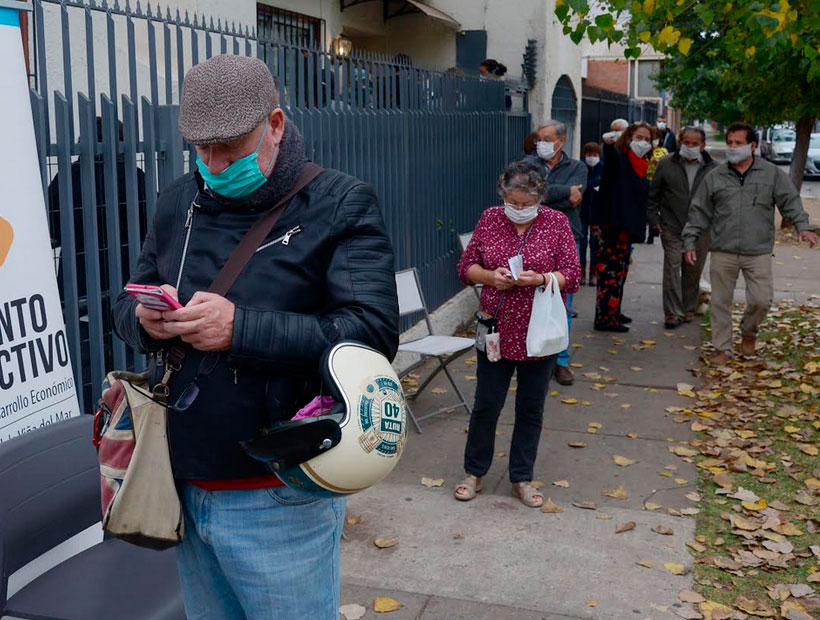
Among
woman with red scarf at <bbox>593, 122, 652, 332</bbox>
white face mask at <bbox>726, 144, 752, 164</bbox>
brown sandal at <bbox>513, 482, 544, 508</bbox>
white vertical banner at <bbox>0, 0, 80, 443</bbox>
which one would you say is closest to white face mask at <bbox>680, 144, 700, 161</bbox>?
woman with red scarf at <bbox>593, 122, 652, 332</bbox>

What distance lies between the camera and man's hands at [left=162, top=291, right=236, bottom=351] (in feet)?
7.00

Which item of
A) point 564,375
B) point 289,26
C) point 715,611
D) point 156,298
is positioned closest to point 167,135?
point 156,298

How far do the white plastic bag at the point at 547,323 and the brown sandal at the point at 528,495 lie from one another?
76 centimetres

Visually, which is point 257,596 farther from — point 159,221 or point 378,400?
point 159,221

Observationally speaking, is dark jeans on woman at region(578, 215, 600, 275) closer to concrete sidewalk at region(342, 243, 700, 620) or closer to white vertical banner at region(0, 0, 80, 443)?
concrete sidewalk at region(342, 243, 700, 620)

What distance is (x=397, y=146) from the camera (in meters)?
7.81

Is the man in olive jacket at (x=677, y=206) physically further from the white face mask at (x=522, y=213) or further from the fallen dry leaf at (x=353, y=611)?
the fallen dry leaf at (x=353, y=611)

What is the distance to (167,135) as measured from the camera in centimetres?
488

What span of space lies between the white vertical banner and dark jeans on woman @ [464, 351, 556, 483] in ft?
7.69

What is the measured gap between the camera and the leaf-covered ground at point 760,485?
433 centimetres

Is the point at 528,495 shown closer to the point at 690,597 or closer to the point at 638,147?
the point at 690,597

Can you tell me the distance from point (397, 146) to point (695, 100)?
23089 millimetres

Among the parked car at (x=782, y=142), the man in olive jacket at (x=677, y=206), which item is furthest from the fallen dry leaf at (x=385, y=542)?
the parked car at (x=782, y=142)

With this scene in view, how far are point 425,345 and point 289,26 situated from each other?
596cm
